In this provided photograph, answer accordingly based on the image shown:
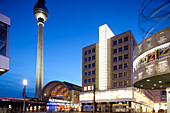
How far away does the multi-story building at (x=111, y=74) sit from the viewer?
68750 millimetres

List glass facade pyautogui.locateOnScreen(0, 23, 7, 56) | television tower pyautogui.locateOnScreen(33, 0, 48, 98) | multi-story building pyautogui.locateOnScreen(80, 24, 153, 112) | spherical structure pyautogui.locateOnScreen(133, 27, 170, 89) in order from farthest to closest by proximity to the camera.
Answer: television tower pyautogui.locateOnScreen(33, 0, 48, 98), multi-story building pyautogui.locateOnScreen(80, 24, 153, 112), spherical structure pyautogui.locateOnScreen(133, 27, 170, 89), glass facade pyautogui.locateOnScreen(0, 23, 7, 56)

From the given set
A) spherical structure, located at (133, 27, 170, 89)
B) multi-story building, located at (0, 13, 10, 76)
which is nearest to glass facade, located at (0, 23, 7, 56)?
multi-story building, located at (0, 13, 10, 76)

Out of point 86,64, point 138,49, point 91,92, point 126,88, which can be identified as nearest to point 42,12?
point 86,64

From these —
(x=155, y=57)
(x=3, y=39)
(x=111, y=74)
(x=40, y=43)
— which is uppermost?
(x=40, y=43)

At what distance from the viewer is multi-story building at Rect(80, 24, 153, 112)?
226ft

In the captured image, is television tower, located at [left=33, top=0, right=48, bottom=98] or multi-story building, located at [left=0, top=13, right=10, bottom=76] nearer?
multi-story building, located at [left=0, top=13, right=10, bottom=76]

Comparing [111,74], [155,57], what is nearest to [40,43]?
[111,74]

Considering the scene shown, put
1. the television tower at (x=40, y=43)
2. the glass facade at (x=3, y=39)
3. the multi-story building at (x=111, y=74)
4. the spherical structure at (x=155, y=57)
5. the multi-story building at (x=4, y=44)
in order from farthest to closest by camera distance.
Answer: the television tower at (x=40, y=43)
the multi-story building at (x=111, y=74)
the spherical structure at (x=155, y=57)
the glass facade at (x=3, y=39)
the multi-story building at (x=4, y=44)

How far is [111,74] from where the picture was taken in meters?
74.6

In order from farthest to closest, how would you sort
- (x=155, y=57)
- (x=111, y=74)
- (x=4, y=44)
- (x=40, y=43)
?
1. (x=40, y=43)
2. (x=111, y=74)
3. (x=155, y=57)
4. (x=4, y=44)

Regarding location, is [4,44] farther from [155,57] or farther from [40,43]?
[40,43]

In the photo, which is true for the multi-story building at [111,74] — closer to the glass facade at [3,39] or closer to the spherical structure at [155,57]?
the spherical structure at [155,57]

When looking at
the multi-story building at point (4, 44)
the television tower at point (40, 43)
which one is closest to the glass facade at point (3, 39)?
the multi-story building at point (4, 44)

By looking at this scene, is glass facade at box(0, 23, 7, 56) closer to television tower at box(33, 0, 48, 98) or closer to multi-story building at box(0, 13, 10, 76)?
multi-story building at box(0, 13, 10, 76)
